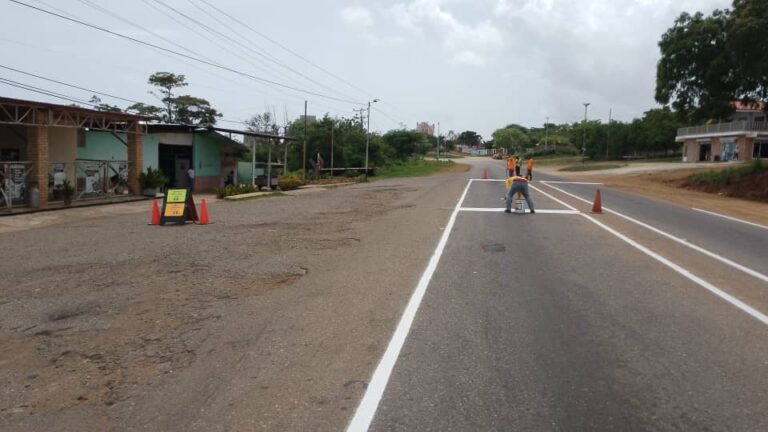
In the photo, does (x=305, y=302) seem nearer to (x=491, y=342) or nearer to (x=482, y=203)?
(x=491, y=342)

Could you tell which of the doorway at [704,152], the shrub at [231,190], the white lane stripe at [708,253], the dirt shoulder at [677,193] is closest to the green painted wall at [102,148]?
the shrub at [231,190]

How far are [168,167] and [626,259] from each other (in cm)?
3110

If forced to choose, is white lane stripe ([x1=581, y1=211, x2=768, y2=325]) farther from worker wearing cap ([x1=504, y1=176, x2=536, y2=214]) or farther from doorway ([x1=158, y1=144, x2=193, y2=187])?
doorway ([x1=158, y1=144, x2=193, y2=187])

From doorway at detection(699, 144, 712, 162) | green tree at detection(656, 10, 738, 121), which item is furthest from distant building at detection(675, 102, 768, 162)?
green tree at detection(656, 10, 738, 121)

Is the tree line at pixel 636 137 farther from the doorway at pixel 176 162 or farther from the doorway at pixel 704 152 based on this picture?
the doorway at pixel 176 162

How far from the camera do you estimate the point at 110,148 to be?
2955cm

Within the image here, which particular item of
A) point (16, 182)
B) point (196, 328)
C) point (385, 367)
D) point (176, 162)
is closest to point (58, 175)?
point (16, 182)

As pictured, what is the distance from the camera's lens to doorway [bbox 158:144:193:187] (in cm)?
3606

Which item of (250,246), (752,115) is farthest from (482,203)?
(752,115)

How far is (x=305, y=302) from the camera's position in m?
7.45

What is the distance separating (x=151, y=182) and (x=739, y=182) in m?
30.5

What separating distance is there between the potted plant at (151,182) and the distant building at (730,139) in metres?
47.5

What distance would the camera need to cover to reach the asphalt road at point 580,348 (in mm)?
4180

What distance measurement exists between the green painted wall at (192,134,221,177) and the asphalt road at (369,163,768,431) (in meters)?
29.1
